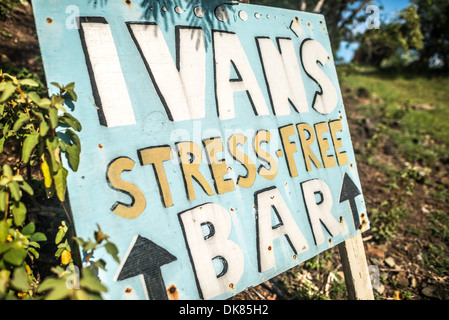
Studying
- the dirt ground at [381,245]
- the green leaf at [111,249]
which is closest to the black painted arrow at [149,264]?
the green leaf at [111,249]

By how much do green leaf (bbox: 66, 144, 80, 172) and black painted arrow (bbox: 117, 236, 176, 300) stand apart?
1.24 ft

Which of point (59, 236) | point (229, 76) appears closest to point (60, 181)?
point (59, 236)

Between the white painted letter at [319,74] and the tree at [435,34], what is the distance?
12.7 metres

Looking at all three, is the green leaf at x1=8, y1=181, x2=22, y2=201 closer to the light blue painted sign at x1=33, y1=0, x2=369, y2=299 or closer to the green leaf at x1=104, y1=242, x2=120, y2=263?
the light blue painted sign at x1=33, y1=0, x2=369, y2=299

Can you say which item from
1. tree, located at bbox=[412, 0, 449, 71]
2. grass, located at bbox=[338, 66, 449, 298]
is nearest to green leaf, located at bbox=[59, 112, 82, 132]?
grass, located at bbox=[338, 66, 449, 298]

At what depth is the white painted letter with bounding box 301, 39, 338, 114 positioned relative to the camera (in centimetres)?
167

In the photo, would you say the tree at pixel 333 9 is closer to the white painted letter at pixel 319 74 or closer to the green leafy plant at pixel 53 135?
the white painted letter at pixel 319 74

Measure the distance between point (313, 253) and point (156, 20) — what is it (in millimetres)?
1525

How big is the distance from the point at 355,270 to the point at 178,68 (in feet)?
5.51

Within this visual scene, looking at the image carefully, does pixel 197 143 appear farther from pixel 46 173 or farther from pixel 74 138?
pixel 46 173

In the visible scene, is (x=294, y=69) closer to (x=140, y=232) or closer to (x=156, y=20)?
(x=156, y=20)

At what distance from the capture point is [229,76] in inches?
53.6
